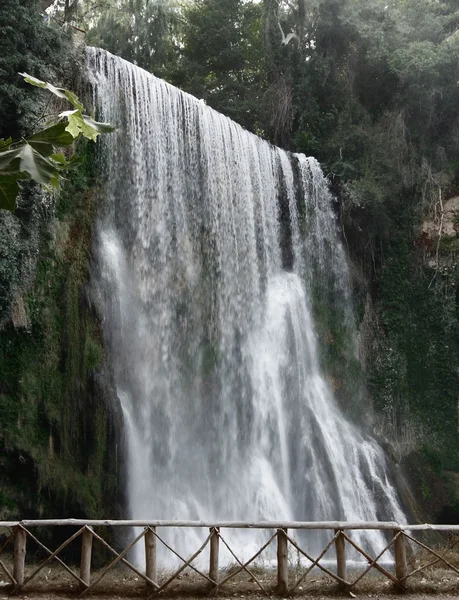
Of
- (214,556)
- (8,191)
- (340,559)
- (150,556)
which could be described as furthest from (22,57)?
(8,191)

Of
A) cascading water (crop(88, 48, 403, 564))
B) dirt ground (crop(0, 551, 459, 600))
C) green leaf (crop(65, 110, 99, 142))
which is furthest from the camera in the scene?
cascading water (crop(88, 48, 403, 564))

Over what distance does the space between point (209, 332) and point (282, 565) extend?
741 cm

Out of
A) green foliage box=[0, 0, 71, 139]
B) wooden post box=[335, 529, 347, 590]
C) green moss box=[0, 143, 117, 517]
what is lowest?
wooden post box=[335, 529, 347, 590]

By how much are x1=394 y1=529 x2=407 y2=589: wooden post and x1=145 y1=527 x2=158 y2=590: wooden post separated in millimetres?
2428

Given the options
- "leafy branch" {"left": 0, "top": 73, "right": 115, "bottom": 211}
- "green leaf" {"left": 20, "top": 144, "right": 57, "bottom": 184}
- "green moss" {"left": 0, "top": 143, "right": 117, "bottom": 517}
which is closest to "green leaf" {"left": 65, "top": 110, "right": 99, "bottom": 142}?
"leafy branch" {"left": 0, "top": 73, "right": 115, "bottom": 211}

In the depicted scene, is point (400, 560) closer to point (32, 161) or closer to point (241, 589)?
point (241, 589)

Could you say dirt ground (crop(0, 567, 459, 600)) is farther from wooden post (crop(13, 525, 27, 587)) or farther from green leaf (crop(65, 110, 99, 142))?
green leaf (crop(65, 110, 99, 142))

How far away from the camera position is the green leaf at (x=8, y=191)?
247 centimetres

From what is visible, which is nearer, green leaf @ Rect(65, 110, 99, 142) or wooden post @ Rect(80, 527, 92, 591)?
green leaf @ Rect(65, 110, 99, 142)

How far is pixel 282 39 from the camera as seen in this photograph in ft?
68.5

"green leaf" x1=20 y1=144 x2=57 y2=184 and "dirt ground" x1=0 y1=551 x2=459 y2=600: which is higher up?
"green leaf" x1=20 y1=144 x2=57 y2=184

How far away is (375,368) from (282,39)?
10.5 meters

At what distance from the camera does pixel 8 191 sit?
2.49 m

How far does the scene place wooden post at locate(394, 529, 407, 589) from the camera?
22.7ft
